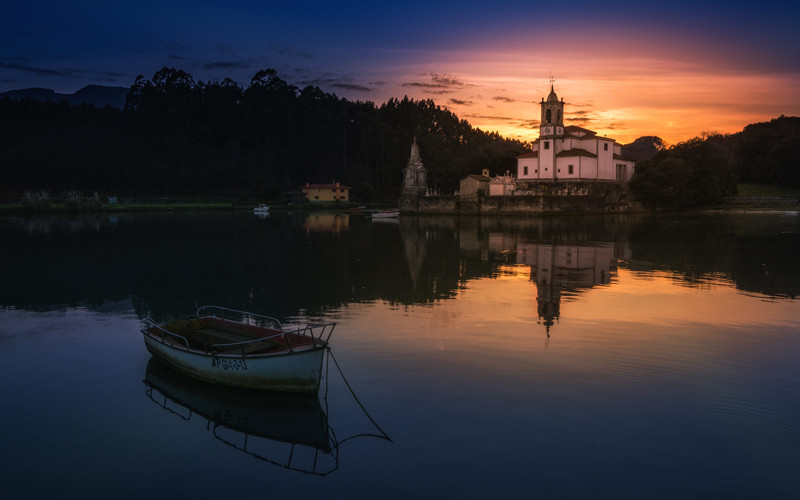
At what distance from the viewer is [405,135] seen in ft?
490

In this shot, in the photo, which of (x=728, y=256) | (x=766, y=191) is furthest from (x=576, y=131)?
(x=728, y=256)

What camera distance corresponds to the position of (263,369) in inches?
481

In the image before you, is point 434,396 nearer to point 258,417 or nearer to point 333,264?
point 258,417

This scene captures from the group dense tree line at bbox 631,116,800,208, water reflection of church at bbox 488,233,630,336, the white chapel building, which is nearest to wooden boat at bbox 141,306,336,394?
water reflection of church at bbox 488,233,630,336

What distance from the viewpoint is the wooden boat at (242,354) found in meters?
12.0

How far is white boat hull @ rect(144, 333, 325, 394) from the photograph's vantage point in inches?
469

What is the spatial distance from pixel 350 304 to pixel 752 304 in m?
15.0

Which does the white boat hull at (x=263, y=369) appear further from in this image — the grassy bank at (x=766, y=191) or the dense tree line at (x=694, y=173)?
the grassy bank at (x=766, y=191)

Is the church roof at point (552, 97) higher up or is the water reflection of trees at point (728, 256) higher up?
the church roof at point (552, 97)

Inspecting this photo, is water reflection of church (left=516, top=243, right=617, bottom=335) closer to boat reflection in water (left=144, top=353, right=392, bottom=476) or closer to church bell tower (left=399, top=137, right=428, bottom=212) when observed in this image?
boat reflection in water (left=144, top=353, right=392, bottom=476)

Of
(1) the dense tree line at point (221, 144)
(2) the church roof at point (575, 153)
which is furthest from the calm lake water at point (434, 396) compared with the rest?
(1) the dense tree line at point (221, 144)

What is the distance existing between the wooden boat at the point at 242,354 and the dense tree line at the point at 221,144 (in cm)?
10023

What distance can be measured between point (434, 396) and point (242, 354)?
4.21 metres

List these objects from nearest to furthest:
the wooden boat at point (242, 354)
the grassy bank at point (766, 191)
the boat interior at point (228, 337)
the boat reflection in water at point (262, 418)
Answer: the boat reflection in water at point (262, 418) < the wooden boat at point (242, 354) < the boat interior at point (228, 337) < the grassy bank at point (766, 191)
